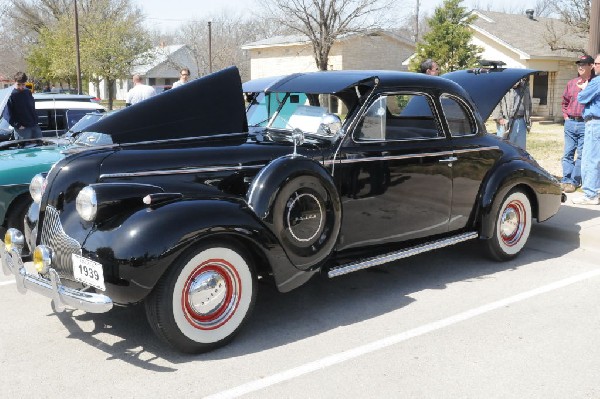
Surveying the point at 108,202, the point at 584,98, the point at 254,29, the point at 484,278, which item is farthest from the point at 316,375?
the point at 254,29

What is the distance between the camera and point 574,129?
9195 millimetres

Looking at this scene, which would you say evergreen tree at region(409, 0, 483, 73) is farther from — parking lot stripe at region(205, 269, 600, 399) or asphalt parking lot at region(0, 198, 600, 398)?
parking lot stripe at region(205, 269, 600, 399)

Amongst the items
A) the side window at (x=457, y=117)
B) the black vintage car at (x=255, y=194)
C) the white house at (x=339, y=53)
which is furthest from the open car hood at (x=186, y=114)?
the white house at (x=339, y=53)

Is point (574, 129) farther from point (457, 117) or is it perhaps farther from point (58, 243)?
point (58, 243)

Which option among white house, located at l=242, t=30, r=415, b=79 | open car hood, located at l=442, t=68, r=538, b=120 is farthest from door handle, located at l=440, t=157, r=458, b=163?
white house, located at l=242, t=30, r=415, b=79

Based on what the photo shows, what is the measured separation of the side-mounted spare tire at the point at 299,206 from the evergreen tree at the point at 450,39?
23352 millimetres

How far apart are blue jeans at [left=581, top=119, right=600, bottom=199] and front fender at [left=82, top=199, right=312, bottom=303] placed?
5.81m

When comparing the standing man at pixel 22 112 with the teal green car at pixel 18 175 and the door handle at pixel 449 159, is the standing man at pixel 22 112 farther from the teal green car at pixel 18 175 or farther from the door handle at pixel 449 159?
the door handle at pixel 449 159

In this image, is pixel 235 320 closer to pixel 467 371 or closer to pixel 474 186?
pixel 467 371

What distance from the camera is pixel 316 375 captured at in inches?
152

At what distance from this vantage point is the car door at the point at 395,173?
16.5ft

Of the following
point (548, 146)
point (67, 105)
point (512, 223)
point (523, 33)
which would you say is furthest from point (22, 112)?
point (523, 33)

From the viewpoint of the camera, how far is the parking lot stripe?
3705 mm

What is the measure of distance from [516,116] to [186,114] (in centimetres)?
560
